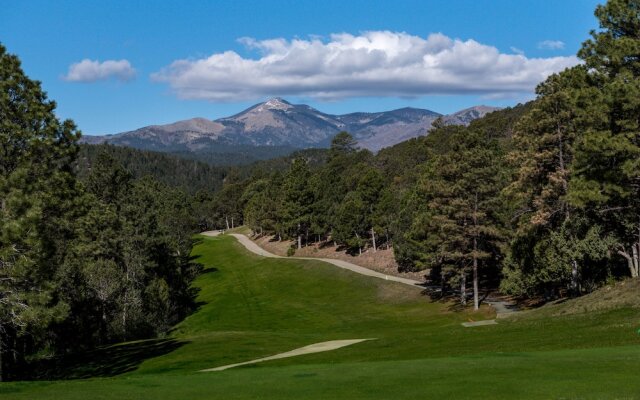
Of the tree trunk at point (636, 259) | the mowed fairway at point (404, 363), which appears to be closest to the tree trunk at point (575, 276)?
the tree trunk at point (636, 259)

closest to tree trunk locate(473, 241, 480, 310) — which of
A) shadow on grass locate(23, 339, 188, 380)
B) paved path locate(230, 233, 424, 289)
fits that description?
paved path locate(230, 233, 424, 289)

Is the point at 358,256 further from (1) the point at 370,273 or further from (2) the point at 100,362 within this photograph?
(2) the point at 100,362

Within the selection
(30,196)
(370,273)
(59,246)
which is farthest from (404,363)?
(370,273)

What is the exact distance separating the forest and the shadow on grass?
1317 millimetres

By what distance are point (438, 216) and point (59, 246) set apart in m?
33.2

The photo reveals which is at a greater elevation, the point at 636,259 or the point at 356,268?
the point at 636,259

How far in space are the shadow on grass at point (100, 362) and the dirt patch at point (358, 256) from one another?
42.3 metres

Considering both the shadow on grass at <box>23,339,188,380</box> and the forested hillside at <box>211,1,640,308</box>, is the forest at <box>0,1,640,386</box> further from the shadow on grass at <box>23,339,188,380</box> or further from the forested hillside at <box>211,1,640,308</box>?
the shadow on grass at <box>23,339,188,380</box>

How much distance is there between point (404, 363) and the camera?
23.1 m

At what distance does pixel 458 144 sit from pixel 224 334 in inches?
1063

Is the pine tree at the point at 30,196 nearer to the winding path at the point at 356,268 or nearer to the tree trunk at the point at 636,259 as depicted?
the tree trunk at the point at 636,259

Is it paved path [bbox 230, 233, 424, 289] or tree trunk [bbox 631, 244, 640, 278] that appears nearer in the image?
tree trunk [bbox 631, 244, 640, 278]

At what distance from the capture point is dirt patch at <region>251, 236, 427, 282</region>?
80750mm

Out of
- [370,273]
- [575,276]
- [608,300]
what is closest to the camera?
[608,300]
